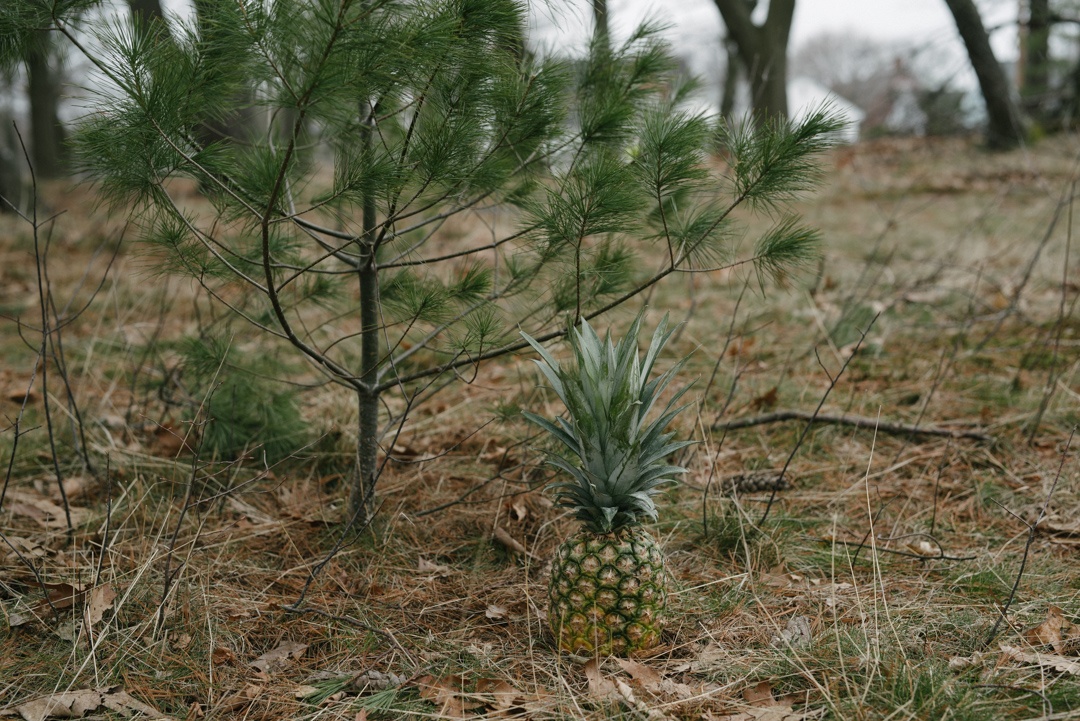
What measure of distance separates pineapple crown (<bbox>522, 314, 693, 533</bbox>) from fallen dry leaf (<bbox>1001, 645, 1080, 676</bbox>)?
35.4 inches

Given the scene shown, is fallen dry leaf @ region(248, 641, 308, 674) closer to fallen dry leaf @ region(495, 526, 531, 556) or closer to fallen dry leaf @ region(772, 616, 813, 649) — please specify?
fallen dry leaf @ region(495, 526, 531, 556)

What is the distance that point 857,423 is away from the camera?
329cm

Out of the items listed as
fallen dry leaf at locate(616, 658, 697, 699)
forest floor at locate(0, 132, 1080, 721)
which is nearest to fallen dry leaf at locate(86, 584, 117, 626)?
forest floor at locate(0, 132, 1080, 721)

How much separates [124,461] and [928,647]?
2899mm

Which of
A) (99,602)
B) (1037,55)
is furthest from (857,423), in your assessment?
(1037,55)

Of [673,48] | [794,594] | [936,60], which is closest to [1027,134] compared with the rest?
[936,60]

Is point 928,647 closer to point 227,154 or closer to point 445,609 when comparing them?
point 445,609

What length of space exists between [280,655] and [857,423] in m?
2.40

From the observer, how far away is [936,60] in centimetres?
1163

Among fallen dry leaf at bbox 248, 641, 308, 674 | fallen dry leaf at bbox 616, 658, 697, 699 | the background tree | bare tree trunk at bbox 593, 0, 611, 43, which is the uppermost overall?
bare tree trunk at bbox 593, 0, 611, 43

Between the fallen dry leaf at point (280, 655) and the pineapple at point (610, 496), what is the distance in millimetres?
706

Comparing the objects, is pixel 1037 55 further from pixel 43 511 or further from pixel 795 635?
pixel 43 511

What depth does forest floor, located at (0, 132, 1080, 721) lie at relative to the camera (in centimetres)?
190

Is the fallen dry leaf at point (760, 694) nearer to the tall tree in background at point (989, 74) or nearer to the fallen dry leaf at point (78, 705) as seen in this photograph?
the fallen dry leaf at point (78, 705)
